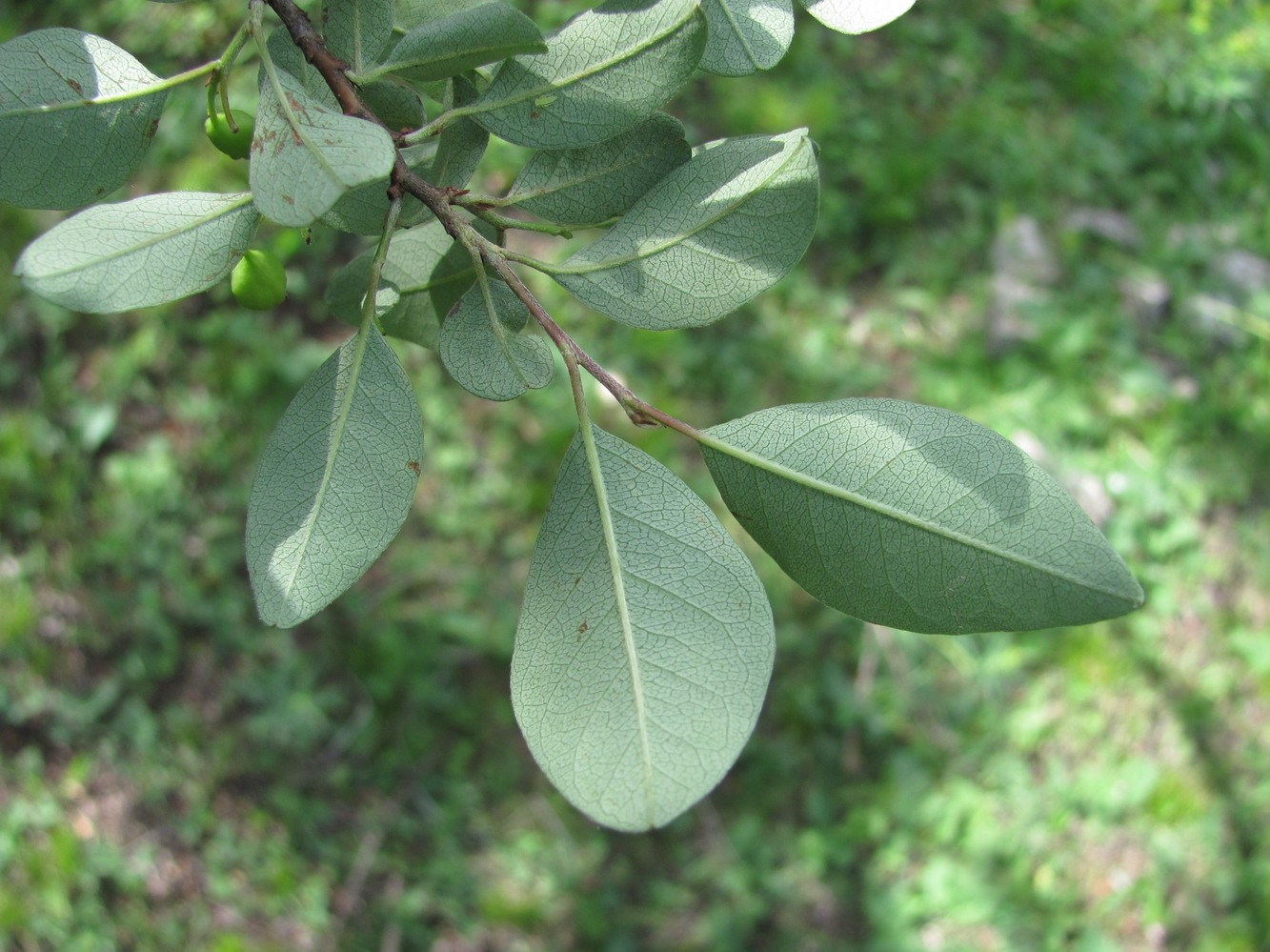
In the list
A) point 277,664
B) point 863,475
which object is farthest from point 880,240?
point 863,475

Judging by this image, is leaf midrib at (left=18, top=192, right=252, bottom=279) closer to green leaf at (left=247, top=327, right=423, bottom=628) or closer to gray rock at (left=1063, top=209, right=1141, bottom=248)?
green leaf at (left=247, top=327, right=423, bottom=628)

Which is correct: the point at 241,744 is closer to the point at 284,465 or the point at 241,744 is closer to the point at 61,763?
the point at 61,763

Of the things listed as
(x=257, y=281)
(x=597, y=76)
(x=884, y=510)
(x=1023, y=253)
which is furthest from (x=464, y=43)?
(x=1023, y=253)

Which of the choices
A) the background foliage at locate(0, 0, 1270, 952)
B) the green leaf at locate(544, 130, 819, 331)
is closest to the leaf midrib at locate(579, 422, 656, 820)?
the green leaf at locate(544, 130, 819, 331)

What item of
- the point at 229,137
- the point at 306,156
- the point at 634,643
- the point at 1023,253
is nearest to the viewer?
the point at 306,156

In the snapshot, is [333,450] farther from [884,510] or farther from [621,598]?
[884,510]
